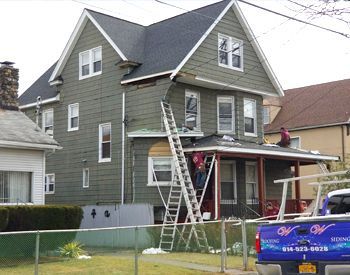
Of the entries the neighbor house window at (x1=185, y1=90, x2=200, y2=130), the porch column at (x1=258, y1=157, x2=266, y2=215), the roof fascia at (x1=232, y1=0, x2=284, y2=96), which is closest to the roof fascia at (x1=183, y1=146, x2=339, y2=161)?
the porch column at (x1=258, y1=157, x2=266, y2=215)

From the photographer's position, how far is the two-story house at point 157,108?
79.0 feet

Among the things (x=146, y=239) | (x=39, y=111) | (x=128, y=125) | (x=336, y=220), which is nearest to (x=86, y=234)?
(x=146, y=239)

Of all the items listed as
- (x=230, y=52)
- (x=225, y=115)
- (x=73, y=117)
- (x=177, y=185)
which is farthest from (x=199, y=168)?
(x=73, y=117)

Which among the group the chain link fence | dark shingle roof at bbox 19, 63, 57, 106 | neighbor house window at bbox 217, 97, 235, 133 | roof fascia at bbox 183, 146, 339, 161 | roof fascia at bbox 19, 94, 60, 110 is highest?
dark shingle roof at bbox 19, 63, 57, 106

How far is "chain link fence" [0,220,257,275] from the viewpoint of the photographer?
13312 millimetres

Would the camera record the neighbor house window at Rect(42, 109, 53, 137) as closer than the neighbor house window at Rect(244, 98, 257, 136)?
No

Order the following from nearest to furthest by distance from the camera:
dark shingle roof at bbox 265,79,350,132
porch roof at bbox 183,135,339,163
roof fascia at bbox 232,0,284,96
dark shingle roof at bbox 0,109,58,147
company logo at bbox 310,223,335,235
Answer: company logo at bbox 310,223,335,235
dark shingle roof at bbox 0,109,58,147
porch roof at bbox 183,135,339,163
roof fascia at bbox 232,0,284,96
dark shingle roof at bbox 265,79,350,132

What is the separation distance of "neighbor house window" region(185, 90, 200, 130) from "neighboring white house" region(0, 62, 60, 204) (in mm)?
6959

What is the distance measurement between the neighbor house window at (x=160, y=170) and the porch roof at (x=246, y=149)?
1.06 meters

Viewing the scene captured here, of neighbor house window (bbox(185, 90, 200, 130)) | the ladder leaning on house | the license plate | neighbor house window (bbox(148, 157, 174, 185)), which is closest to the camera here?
the license plate

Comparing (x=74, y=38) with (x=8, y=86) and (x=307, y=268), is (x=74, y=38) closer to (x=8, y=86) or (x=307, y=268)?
(x=8, y=86)

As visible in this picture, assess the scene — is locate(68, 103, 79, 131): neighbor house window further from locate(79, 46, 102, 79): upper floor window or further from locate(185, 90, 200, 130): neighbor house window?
locate(185, 90, 200, 130): neighbor house window

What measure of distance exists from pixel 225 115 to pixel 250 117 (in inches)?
65.7

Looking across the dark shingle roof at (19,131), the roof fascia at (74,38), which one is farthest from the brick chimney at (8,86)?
the roof fascia at (74,38)
